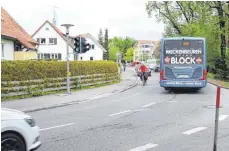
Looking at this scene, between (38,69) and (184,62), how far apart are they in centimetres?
808

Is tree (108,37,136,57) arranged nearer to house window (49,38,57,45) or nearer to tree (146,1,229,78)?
house window (49,38,57,45)

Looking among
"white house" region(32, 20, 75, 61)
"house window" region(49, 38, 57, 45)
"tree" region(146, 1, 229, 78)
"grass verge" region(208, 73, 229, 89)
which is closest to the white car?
"grass verge" region(208, 73, 229, 89)

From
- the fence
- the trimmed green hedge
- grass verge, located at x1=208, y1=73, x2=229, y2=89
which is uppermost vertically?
A: the trimmed green hedge

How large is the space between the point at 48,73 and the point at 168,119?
10.8 metres

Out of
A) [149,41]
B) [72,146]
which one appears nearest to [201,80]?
[72,146]

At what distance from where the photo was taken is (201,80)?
20000 mm

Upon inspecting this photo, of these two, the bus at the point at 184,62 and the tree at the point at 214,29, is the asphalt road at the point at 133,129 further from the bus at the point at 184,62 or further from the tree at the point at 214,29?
the tree at the point at 214,29

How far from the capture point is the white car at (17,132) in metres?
5.49

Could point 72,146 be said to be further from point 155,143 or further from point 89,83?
point 89,83

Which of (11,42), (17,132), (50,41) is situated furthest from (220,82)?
(50,41)

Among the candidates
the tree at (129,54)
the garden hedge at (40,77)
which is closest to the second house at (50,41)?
the garden hedge at (40,77)

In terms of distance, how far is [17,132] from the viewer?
5699 mm

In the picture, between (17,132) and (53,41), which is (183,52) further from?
(53,41)

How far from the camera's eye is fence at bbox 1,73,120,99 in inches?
669
